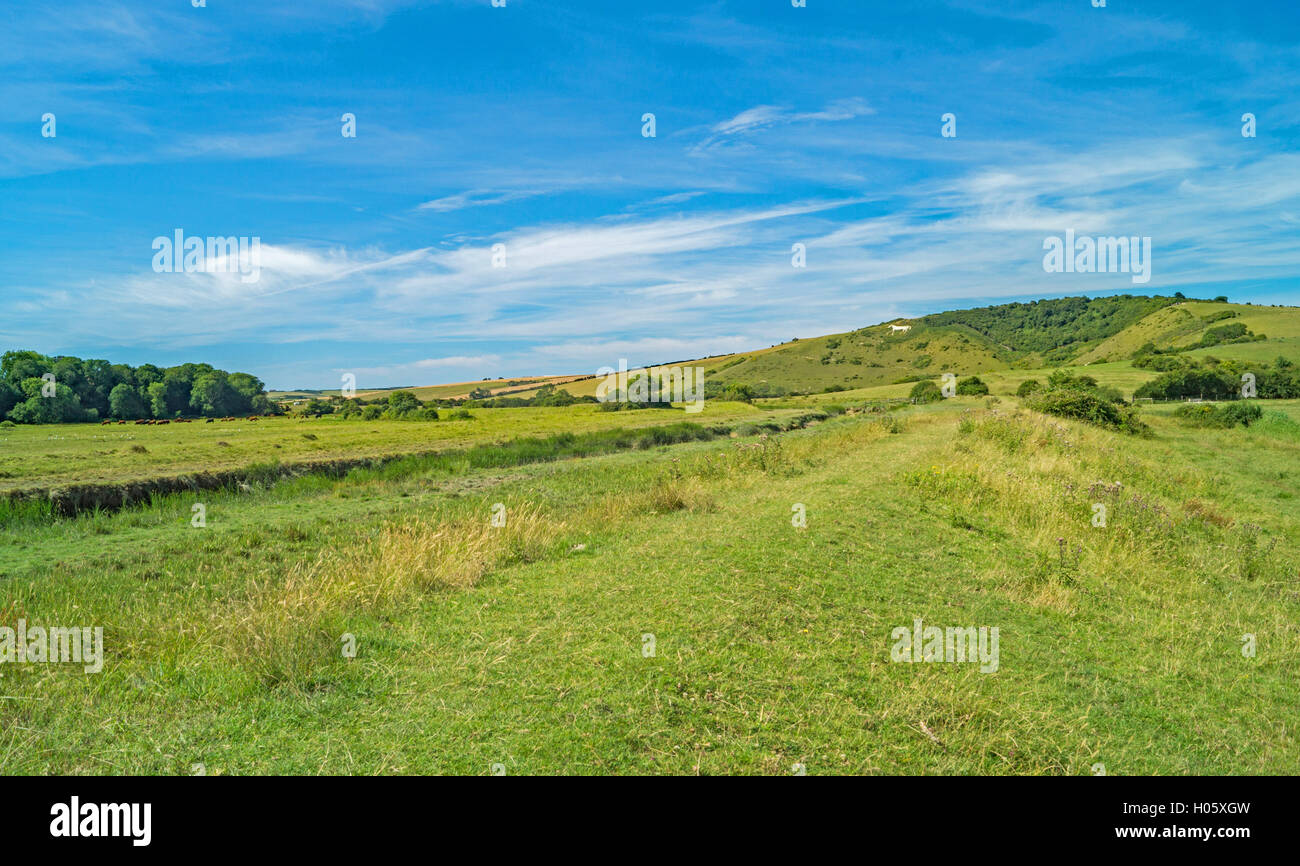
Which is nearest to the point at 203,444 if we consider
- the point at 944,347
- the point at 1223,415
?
the point at 1223,415

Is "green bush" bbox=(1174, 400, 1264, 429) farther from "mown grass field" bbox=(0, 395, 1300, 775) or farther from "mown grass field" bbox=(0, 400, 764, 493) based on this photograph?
"mown grass field" bbox=(0, 400, 764, 493)

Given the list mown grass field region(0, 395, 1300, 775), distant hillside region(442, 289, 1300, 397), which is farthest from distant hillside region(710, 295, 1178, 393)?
mown grass field region(0, 395, 1300, 775)

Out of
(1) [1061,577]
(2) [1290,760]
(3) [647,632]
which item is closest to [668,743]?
(3) [647,632]

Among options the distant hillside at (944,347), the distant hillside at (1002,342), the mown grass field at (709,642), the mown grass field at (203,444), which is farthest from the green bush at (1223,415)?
the distant hillside at (944,347)

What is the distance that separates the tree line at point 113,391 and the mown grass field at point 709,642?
46.5 m

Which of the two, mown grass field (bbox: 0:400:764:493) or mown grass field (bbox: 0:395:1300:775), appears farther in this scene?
mown grass field (bbox: 0:400:764:493)

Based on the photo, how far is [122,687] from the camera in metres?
5.81

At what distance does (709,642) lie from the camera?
6051mm

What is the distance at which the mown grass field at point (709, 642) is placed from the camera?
4609mm

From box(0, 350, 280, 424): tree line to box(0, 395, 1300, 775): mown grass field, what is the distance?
4652 cm

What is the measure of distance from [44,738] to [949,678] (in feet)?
25.3

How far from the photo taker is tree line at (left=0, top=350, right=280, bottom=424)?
47.7m

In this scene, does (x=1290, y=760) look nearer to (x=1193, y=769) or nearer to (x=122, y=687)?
(x=1193, y=769)
